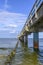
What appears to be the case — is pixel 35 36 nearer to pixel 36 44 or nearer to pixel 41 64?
pixel 36 44

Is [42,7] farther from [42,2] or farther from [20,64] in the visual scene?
[20,64]

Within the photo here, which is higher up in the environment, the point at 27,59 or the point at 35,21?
the point at 35,21

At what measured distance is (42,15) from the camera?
19.1 m

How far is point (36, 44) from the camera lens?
42.2 m

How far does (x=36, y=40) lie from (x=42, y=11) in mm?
24061

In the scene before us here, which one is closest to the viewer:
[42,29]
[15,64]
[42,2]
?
[42,2]

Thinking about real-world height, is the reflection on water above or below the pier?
below

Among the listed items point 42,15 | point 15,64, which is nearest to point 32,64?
point 15,64

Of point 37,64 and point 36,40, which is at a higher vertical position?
point 36,40

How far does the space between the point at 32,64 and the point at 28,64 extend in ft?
1.27

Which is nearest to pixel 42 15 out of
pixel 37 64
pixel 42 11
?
pixel 42 11

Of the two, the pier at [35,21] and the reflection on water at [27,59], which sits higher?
the pier at [35,21]

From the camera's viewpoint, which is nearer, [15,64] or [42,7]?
[42,7]

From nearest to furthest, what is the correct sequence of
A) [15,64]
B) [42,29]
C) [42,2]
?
1. [42,2]
2. [15,64]
3. [42,29]
